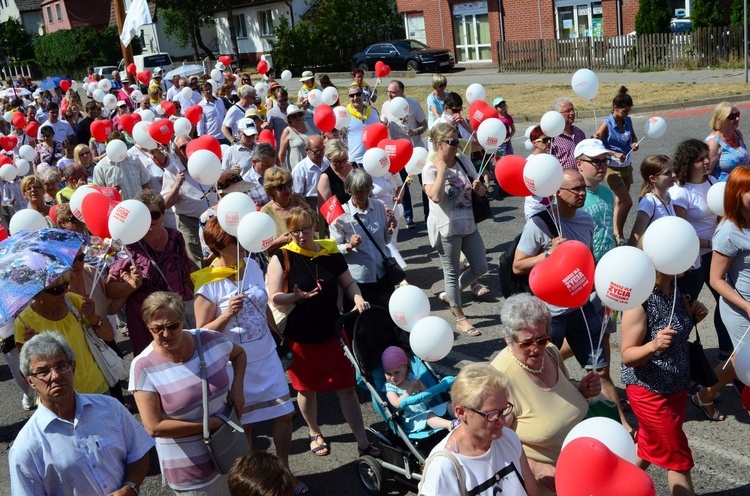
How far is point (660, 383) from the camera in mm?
4379

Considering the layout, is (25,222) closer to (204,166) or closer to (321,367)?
(204,166)

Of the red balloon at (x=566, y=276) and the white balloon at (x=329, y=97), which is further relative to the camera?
the white balloon at (x=329, y=97)

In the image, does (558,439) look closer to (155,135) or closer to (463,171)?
(463,171)

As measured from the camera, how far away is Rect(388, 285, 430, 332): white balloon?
5098 millimetres

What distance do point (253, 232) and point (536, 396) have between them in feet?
7.10

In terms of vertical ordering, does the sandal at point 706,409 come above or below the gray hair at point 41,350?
below

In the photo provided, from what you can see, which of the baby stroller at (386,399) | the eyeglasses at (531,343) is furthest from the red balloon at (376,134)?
the eyeglasses at (531,343)

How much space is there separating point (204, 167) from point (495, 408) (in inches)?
185

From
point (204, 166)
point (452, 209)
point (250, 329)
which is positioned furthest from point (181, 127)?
point (250, 329)

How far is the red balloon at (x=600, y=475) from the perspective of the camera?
2.73 meters

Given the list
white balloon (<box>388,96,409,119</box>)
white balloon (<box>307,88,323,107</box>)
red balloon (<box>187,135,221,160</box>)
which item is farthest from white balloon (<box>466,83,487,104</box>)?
red balloon (<box>187,135,221,160</box>)

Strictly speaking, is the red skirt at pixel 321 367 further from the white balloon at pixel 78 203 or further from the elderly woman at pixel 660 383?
the white balloon at pixel 78 203

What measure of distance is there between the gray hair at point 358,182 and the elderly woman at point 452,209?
2.40ft

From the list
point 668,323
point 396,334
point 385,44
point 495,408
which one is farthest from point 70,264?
point 385,44
